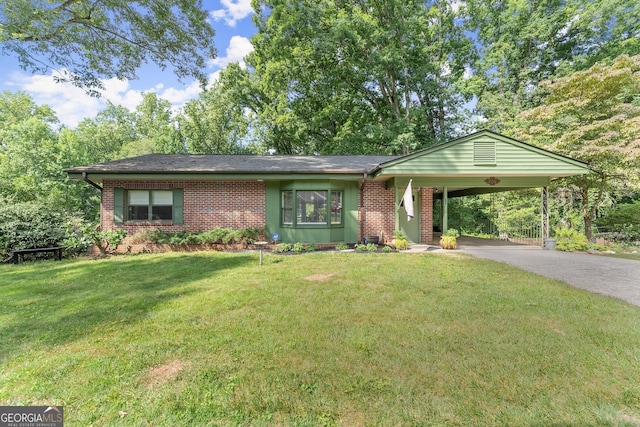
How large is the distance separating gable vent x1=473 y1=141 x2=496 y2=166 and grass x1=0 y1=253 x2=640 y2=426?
4.87m

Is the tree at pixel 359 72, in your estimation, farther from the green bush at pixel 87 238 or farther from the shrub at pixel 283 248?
the green bush at pixel 87 238

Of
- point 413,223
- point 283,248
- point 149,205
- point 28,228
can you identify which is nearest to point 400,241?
point 413,223

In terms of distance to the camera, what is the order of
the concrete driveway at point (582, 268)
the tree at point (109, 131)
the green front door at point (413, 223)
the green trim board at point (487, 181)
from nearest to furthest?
1. the concrete driveway at point (582, 268)
2. the green trim board at point (487, 181)
3. the green front door at point (413, 223)
4. the tree at point (109, 131)

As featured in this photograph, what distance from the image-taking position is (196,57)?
11.6 meters

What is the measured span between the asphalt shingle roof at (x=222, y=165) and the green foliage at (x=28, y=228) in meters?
1.73

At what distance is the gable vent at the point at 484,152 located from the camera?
9.38 metres

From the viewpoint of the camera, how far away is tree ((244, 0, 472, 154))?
18844 mm

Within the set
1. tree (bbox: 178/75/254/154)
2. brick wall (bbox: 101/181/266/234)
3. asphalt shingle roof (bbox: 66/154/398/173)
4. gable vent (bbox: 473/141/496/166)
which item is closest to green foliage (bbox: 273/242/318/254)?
brick wall (bbox: 101/181/266/234)

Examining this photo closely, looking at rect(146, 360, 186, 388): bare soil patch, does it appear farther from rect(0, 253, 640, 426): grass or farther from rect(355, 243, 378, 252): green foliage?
rect(355, 243, 378, 252): green foliage

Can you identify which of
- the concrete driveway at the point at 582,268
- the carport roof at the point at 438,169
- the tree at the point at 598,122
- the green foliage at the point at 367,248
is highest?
the tree at the point at 598,122

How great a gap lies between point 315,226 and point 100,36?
10.7m

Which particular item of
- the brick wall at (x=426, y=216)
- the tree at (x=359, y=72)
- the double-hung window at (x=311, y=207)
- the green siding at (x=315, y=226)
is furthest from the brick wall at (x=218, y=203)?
the tree at (x=359, y=72)

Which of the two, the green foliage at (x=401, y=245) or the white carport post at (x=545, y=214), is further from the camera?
the white carport post at (x=545, y=214)

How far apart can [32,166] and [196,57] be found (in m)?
15.2
